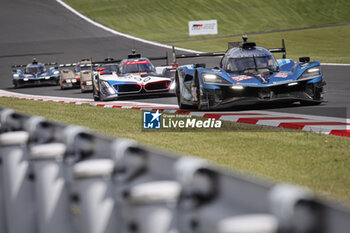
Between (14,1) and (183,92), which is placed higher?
(14,1)

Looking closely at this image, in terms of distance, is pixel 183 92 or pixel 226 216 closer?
pixel 226 216

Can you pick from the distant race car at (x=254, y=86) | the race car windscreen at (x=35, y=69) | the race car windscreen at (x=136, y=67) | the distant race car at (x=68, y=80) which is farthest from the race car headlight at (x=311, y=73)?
the race car windscreen at (x=35, y=69)

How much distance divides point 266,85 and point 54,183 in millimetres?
9150

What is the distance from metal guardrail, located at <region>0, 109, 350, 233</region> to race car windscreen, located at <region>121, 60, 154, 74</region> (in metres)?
14.5

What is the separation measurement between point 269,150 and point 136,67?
11.9 metres

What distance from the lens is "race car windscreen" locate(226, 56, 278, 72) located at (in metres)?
13.5

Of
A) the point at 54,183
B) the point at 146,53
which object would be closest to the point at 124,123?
the point at 54,183

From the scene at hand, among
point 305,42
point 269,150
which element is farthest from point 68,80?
point 305,42

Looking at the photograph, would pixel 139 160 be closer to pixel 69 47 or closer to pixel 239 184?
pixel 239 184

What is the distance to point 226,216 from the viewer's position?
236cm

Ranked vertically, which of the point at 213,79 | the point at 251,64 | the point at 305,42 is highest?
the point at 251,64

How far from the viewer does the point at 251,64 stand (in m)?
13.6

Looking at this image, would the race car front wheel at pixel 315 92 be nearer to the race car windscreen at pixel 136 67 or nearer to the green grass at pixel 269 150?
the green grass at pixel 269 150

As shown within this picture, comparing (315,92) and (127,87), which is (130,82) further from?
(315,92)
